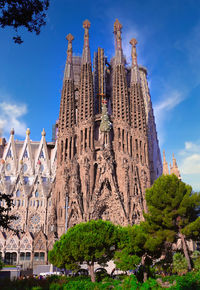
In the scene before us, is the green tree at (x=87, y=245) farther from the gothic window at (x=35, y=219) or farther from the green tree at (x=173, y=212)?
the gothic window at (x=35, y=219)

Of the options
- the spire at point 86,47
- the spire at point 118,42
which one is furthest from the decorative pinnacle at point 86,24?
the spire at point 118,42

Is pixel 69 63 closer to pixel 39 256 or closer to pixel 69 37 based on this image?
pixel 69 37

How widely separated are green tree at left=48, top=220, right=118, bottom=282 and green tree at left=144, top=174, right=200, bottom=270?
3206mm

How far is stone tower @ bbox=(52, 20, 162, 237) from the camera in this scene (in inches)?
1517

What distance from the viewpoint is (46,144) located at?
189 feet

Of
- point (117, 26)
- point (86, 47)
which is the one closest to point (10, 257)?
point (86, 47)

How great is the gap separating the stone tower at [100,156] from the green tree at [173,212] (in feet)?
40.2

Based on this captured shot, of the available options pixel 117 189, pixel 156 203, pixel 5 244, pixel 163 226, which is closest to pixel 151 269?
pixel 163 226

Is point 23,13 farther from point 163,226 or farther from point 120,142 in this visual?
point 120,142

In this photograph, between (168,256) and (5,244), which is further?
(5,244)

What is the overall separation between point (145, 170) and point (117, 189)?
5787mm

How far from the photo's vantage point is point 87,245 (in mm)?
21250

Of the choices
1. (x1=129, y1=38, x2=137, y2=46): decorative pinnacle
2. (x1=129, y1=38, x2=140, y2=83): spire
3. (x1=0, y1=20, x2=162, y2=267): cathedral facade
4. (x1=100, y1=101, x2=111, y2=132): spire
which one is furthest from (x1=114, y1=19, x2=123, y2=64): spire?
(x1=100, y1=101, x2=111, y2=132): spire

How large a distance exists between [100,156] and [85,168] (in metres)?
2.78
